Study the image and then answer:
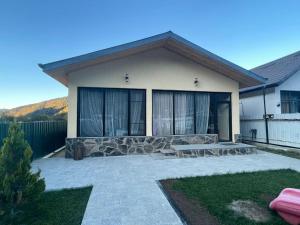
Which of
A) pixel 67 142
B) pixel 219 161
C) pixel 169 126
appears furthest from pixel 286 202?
pixel 67 142

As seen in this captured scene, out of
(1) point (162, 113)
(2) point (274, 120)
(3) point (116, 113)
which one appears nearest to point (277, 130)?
(2) point (274, 120)

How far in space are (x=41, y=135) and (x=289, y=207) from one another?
8.83m

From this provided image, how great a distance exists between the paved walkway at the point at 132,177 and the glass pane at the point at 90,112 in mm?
1321

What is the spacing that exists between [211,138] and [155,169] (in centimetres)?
459

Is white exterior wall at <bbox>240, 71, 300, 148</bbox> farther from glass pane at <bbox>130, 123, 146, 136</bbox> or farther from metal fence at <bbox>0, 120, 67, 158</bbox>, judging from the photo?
metal fence at <bbox>0, 120, 67, 158</bbox>

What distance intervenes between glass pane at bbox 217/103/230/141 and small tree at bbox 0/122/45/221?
373 inches

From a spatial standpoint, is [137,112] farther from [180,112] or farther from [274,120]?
[274,120]

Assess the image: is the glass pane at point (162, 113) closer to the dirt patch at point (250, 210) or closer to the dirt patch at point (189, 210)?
the dirt patch at point (189, 210)

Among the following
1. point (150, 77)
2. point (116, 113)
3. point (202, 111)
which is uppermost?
point (150, 77)

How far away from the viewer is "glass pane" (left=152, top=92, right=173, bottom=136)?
9.45 m

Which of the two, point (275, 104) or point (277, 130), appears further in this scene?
point (275, 104)

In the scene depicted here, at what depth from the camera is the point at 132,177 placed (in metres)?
5.50

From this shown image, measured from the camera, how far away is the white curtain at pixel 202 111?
10.0 metres

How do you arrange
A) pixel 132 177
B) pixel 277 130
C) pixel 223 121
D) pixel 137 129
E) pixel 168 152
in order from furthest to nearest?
pixel 223 121
pixel 277 130
pixel 137 129
pixel 168 152
pixel 132 177
